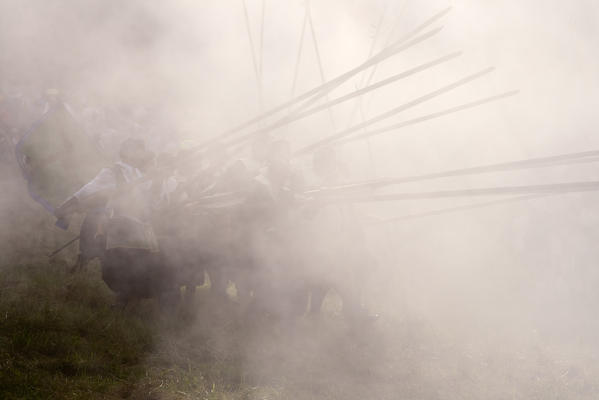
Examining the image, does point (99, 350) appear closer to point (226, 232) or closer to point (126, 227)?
point (126, 227)

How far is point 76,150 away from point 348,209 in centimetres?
280

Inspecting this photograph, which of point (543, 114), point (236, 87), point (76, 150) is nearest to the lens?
point (76, 150)

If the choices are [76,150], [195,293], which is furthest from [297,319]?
[76,150]

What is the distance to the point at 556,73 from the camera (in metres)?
6.91

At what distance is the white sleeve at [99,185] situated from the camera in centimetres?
325

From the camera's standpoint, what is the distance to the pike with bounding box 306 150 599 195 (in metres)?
2.63

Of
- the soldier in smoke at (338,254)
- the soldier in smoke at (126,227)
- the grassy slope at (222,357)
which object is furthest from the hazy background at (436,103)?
the soldier in smoke at (126,227)

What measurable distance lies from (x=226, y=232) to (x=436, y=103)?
4.59m

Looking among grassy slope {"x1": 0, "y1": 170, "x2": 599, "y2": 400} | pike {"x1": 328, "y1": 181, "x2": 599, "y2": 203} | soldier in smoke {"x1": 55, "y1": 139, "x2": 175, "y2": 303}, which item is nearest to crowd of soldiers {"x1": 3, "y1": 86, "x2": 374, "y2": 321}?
soldier in smoke {"x1": 55, "y1": 139, "x2": 175, "y2": 303}

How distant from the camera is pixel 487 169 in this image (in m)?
2.85

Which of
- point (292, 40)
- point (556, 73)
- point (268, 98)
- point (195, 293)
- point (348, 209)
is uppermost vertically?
point (292, 40)

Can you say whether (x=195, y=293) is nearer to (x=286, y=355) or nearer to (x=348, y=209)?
(x=286, y=355)

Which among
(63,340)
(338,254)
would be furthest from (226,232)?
(63,340)

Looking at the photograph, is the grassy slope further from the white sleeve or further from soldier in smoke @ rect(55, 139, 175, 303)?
the white sleeve
